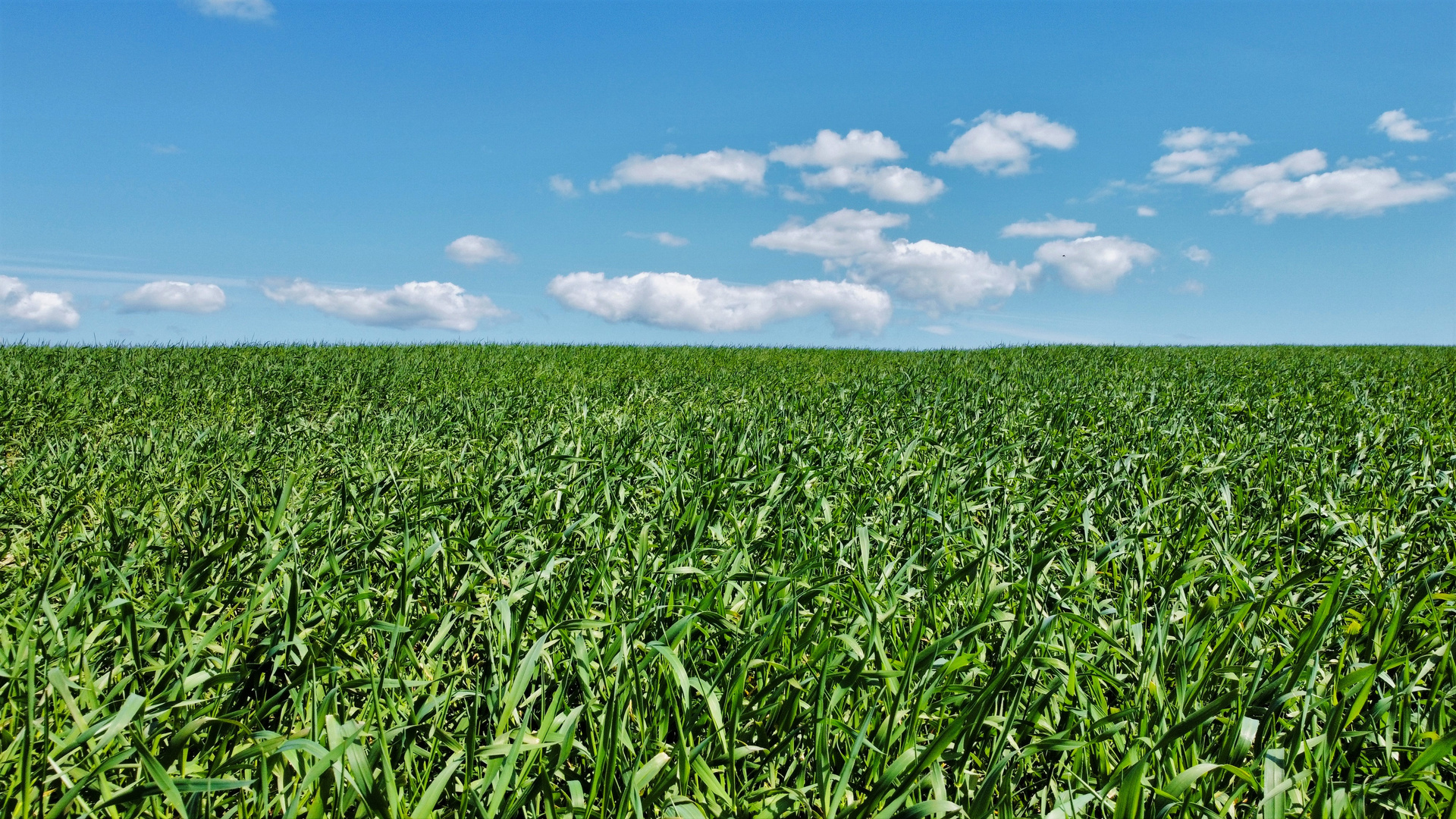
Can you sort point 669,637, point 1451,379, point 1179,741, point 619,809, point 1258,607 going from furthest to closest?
point 1451,379 → point 1258,607 → point 669,637 → point 1179,741 → point 619,809

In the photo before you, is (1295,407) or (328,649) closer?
(328,649)

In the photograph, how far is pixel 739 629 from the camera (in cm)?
213

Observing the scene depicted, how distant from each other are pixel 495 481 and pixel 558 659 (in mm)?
1507

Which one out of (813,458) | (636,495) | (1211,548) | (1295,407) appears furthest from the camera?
(1295,407)

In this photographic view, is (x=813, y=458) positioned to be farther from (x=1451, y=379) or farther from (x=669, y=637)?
(x=1451, y=379)

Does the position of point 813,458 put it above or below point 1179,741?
above

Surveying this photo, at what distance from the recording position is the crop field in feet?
5.44

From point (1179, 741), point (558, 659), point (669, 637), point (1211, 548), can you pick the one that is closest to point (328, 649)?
point (558, 659)

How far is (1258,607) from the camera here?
2326 mm

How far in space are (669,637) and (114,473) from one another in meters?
4.58

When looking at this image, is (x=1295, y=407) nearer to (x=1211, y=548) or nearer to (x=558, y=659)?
(x=1211, y=548)

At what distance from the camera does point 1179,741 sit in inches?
69.9

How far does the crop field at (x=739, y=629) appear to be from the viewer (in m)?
1.66

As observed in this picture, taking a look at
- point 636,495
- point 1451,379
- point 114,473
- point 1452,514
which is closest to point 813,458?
point 636,495
